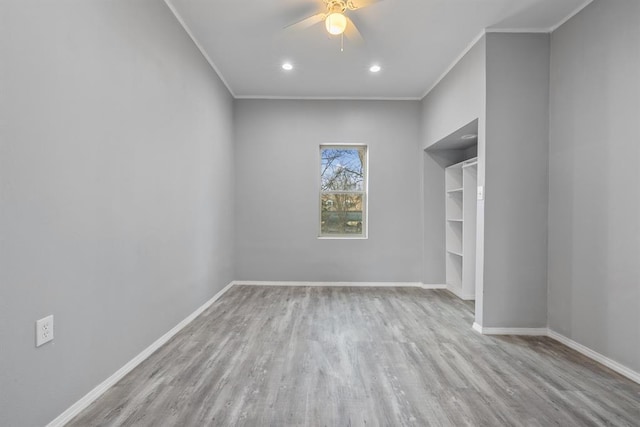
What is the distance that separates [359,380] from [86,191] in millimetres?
2050

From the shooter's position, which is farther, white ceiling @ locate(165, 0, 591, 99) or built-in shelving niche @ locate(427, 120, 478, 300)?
built-in shelving niche @ locate(427, 120, 478, 300)

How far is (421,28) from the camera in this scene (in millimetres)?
3055

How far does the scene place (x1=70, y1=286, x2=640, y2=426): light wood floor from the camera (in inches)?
Answer: 68.7

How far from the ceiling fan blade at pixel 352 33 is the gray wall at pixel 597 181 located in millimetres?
1819

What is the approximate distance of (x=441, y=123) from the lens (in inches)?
160

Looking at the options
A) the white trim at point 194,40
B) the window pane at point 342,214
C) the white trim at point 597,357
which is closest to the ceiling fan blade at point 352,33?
the white trim at point 194,40

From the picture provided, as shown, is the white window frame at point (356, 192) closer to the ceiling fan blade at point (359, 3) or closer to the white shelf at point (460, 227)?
the white shelf at point (460, 227)

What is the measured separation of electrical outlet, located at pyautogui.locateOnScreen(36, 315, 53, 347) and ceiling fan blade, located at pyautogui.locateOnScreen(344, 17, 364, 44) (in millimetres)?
3014

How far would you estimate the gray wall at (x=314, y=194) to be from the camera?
488 cm

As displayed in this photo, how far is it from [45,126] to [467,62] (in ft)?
12.1

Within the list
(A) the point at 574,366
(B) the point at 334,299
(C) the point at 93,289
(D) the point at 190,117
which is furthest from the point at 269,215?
(A) the point at 574,366

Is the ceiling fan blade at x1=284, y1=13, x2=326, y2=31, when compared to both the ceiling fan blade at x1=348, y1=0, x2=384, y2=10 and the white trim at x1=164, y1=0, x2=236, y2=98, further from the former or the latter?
the white trim at x1=164, y1=0, x2=236, y2=98

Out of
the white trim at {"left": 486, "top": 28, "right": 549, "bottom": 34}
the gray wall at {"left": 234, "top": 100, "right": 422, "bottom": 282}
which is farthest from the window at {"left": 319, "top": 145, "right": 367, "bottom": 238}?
the white trim at {"left": 486, "top": 28, "right": 549, "bottom": 34}

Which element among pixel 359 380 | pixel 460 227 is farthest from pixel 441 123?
pixel 359 380
